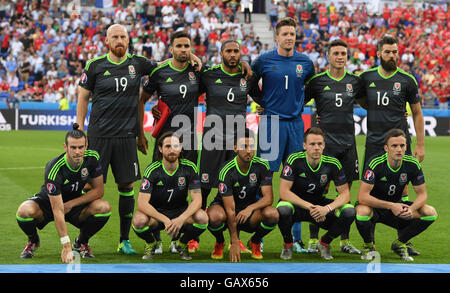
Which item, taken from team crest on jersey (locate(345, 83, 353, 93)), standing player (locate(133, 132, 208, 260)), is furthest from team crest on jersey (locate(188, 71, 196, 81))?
team crest on jersey (locate(345, 83, 353, 93))

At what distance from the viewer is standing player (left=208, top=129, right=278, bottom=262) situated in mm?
7160

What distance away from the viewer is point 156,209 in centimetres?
721

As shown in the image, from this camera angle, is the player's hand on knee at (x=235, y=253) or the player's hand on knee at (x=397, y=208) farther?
the player's hand on knee at (x=397, y=208)

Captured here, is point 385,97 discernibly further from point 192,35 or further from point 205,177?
point 192,35

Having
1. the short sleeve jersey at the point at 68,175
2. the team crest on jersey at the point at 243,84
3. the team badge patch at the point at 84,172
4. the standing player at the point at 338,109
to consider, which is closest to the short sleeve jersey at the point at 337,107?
the standing player at the point at 338,109

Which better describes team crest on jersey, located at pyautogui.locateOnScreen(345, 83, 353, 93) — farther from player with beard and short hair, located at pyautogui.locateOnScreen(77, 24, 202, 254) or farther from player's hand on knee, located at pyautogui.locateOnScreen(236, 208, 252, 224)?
player with beard and short hair, located at pyautogui.locateOnScreen(77, 24, 202, 254)

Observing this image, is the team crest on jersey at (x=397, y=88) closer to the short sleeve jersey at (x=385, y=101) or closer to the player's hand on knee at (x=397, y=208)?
the short sleeve jersey at (x=385, y=101)

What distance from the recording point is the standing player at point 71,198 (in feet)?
22.4

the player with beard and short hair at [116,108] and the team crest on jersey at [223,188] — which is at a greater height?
the player with beard and short hair at [116,108]

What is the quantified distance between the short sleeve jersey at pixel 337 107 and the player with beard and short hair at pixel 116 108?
2041mm

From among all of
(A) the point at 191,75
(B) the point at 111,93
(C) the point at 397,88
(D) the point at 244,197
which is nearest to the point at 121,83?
(B) the point at 111,93

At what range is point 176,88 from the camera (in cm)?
770

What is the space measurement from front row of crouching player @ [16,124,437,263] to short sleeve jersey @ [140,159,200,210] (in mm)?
10
